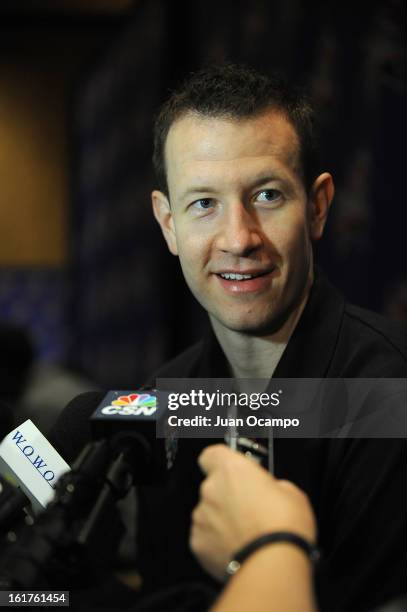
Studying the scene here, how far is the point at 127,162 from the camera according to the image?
420cm

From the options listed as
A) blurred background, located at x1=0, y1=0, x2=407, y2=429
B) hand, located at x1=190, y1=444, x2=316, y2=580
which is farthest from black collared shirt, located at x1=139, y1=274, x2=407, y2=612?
blurred background, located at x1=0, y1=0, x2=407, y2=429

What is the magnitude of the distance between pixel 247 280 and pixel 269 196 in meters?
0.12

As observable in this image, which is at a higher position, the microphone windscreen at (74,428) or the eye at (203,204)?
the eye at (203,204)

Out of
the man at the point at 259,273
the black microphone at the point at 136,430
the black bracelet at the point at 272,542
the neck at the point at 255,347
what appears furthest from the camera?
the neck at the point at 255,347

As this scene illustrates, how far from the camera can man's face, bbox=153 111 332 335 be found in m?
0.97

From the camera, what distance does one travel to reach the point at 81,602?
2.62 ft

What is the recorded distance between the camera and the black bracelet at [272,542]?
0.61 m

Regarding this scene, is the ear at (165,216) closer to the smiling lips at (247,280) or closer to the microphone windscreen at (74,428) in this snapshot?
the smiling lips at (247,280)

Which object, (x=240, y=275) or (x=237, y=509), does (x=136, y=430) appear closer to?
(x=237, y=509)

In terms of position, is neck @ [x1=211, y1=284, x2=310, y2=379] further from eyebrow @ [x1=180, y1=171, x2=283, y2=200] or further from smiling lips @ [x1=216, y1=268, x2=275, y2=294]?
eyebrow @ [x1=180, y1=171, x2=283, y2=200]

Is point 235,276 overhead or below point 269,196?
below

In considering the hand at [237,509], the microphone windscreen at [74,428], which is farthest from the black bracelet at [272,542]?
the microphone windscreen at [74,428]

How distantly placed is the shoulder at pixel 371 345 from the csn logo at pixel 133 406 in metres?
0.27

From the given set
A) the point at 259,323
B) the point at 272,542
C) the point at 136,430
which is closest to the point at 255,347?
the point at 259,323
